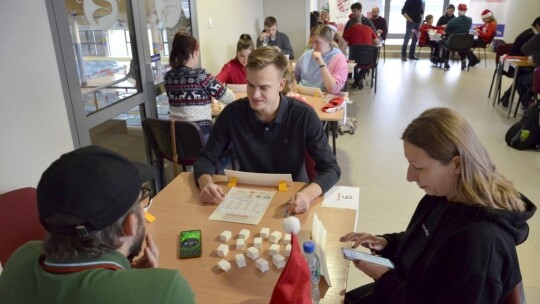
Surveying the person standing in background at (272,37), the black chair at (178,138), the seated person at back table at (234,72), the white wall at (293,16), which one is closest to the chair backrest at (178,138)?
the black chair at (178,138)

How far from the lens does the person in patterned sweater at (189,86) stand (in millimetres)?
3068

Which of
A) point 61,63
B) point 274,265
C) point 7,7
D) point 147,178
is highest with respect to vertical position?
point 7,7

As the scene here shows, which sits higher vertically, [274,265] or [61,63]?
[61,63]

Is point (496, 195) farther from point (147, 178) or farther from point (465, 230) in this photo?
point (147, 178)

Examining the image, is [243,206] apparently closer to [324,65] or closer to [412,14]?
[324,65]

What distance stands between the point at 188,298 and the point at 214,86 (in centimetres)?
248

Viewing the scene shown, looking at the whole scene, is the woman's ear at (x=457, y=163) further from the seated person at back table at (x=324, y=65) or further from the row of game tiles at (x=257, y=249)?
the seated person at back table at (x=324, y=65)

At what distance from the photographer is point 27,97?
2111 millimetres

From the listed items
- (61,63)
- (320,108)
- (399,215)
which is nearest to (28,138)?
(61,63)

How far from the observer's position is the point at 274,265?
1.31m

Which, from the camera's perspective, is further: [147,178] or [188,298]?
[147,178]

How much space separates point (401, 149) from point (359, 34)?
3.49 m

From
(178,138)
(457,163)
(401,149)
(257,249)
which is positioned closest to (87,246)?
(257,249)

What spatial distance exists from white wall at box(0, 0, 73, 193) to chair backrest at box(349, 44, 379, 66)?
5.58m
